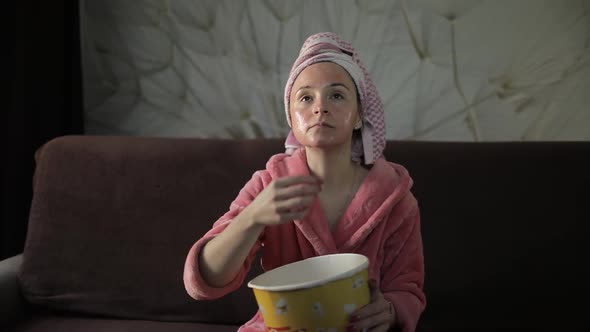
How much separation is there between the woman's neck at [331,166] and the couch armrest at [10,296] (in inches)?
39.6

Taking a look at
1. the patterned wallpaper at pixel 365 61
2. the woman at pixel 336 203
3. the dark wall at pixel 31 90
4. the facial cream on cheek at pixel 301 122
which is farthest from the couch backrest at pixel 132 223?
the facial cream on cheek at pixel 301 122

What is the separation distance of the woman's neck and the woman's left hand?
24cm

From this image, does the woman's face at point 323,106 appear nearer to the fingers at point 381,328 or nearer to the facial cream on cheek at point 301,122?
the facial cream on cheek at point 301,122

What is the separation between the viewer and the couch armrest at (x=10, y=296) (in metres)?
1.57

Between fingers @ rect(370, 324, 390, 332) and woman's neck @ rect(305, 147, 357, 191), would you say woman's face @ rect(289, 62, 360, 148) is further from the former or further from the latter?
fingers @ rect(370, 324, 390, 332)

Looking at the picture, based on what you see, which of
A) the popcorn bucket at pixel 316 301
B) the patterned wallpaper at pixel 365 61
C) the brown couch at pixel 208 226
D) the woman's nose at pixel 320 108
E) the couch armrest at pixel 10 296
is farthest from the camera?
the patterned wallpaper at pixel 365 61

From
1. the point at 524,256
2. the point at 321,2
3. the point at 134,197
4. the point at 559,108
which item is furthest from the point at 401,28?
the point at 134,197

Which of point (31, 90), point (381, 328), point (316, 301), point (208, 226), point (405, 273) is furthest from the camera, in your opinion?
point (31, 90)

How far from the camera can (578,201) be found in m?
1.47

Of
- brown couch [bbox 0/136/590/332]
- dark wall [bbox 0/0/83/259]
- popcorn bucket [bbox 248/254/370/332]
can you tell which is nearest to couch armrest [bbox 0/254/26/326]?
brown couch [bbox 0/136/590/332]

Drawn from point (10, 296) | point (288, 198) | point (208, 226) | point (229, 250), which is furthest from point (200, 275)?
point (10, 296)

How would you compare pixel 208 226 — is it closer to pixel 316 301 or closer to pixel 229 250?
pixel 229 250

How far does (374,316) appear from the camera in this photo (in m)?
0.84

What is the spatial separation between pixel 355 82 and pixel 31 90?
1.26 m
